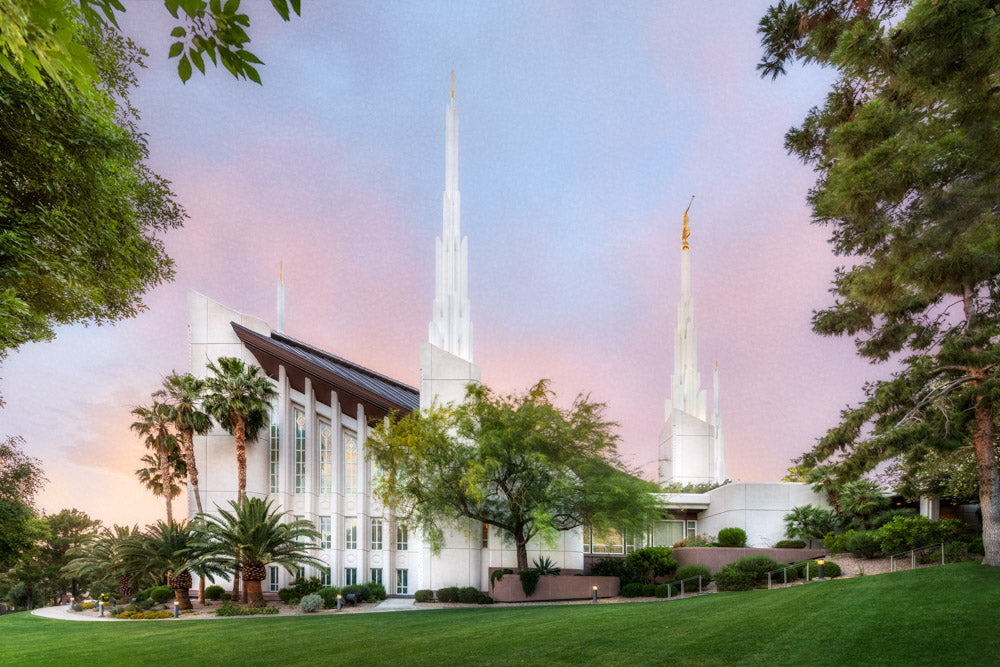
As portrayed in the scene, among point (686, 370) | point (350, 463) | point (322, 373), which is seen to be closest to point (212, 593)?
point (350, 463)

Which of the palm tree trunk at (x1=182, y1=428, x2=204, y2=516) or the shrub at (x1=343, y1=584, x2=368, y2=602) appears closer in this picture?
the shrub at (x1=343, y1=584, x2=368, y2=602)

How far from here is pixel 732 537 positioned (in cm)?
3117

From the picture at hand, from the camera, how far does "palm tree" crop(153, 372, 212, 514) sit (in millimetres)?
34281

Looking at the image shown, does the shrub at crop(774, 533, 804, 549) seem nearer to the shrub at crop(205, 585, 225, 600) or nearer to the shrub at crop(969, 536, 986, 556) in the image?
the shrub at crop(969, 536, 986, 556)

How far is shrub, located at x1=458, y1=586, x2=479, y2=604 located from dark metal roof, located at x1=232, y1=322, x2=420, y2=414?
28.0ft

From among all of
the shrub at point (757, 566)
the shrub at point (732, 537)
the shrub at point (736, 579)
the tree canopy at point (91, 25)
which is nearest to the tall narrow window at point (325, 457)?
the shrub at point (732, 537)

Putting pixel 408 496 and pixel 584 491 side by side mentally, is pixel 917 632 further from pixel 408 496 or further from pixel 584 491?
pixel 408 496

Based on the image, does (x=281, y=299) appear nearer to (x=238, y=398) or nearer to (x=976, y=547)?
(x=238, y=398)

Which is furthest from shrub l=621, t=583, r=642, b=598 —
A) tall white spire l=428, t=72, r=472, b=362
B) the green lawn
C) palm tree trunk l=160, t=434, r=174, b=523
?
palm tree trunk l=160, t=434, r=174, b=523

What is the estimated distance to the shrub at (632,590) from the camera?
2706 cm

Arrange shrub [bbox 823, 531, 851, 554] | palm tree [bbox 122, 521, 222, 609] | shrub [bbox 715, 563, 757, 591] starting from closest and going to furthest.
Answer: shrub [bbox 715, 563, 757, 591], shrub [bbox 823, 531, 851, 554], palm tree [bbox 122, 521, 222, 609]

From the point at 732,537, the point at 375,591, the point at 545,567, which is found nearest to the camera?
the point at 545,567

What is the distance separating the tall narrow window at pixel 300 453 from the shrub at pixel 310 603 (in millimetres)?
8097

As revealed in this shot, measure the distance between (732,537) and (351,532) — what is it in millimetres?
18639
